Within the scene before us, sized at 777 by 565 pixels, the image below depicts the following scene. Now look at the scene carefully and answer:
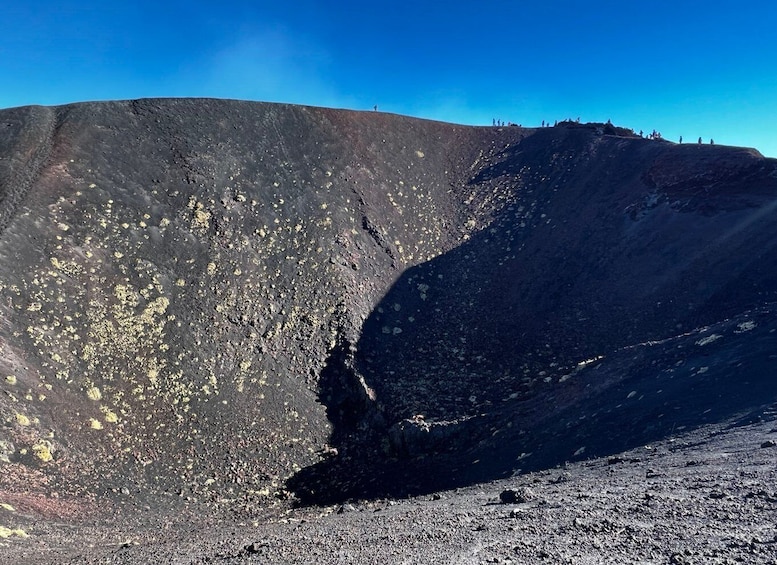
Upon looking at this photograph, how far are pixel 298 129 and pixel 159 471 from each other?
2775cm

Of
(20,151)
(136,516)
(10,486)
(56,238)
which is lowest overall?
(136,516)

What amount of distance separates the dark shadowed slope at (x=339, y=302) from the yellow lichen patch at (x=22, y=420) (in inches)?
6.6

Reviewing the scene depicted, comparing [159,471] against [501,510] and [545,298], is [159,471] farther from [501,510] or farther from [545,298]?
[545,298]

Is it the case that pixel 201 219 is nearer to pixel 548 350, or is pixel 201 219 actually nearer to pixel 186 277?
pixel 186 277

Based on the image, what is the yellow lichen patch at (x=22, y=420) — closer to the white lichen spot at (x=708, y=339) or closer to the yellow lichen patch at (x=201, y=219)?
the yellow lichen patch at (x=201, y=219)

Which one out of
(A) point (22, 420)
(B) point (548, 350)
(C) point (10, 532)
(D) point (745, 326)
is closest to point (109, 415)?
(A) point (22, 420)

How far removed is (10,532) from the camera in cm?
1358

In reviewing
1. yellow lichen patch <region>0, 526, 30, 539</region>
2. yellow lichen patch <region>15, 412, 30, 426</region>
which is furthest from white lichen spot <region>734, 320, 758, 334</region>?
yellow lichen patch <region>15, 412, 30, 426</region>

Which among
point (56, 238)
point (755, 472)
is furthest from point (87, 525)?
point (755, 472)

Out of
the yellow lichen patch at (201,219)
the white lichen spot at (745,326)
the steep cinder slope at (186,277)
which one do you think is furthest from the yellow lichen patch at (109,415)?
the white lichen spot at (745,326)

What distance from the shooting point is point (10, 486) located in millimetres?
15688

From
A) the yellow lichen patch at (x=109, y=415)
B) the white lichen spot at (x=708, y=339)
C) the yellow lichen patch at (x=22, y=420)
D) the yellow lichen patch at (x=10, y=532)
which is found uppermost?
the yellow lichen patch at (x=22, y=420)

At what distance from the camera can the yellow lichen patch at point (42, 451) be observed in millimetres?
17062

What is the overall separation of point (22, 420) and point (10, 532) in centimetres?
501
